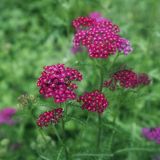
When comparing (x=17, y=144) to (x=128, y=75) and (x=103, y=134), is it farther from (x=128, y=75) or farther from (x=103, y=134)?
(x=128, y=75)

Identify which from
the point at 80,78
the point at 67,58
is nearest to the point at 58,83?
the point at 80,78

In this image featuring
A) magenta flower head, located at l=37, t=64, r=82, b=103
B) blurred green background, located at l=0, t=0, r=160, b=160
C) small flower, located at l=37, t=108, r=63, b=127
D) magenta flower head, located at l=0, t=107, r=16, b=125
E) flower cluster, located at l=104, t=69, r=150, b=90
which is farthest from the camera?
magenta flower head, located at l=0, t=107, r=16, b=125

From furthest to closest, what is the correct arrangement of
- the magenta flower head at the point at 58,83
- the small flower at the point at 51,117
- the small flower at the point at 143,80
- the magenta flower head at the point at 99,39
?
the small flower at the point at 143,80
the magenta flower head at the point at 99,39
the small flower at the point at 51,117
the magenta flower head at the point at 58,83

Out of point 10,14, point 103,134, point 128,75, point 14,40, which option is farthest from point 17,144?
point 10,14

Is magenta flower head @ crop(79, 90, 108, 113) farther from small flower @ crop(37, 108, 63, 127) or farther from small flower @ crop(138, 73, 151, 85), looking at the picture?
small flower @ crop(138, 73, 151, 85)

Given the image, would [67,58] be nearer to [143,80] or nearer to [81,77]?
[143,80]

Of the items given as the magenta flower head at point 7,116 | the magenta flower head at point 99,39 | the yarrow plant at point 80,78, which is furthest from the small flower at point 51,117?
the magenta flower head at point 7,116

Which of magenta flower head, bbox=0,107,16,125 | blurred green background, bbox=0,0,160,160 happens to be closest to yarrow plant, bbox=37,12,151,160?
blurred green background, bbox=0,0,160,160

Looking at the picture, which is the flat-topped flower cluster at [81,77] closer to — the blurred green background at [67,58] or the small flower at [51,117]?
the small flower at [51,117]
